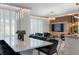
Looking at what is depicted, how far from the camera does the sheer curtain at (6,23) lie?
6.11 feet

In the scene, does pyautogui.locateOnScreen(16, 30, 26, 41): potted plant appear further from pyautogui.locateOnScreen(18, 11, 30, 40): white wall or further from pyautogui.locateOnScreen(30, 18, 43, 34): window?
pyautogui.locateOnScreen(30, 18, 43, 34): window

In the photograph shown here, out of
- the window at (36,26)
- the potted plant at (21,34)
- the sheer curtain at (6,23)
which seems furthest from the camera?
the window at (36,26)

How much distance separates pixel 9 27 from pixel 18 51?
531 mm

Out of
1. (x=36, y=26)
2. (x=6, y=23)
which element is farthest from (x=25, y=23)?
(x=6, y=23)

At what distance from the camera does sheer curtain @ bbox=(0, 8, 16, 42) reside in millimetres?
1861

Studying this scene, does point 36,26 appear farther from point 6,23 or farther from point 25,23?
point 6,23

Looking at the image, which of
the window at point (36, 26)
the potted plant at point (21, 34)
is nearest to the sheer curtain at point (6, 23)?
the potted plant at point (21, 34)

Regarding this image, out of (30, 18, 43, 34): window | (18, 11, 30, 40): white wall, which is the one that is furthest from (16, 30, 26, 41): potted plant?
(30, 18, 43, 34): window

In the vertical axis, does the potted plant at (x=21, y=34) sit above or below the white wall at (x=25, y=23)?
below

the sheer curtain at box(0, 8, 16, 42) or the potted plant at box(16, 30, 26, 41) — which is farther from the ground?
the sheer curtain at box(0, 8, 16, 42)

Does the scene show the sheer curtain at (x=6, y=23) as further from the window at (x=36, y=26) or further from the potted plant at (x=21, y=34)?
the window at (x=36, y=26)

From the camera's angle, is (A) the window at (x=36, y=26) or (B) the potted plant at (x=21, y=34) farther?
(A) the window at (x=36, y=26)
